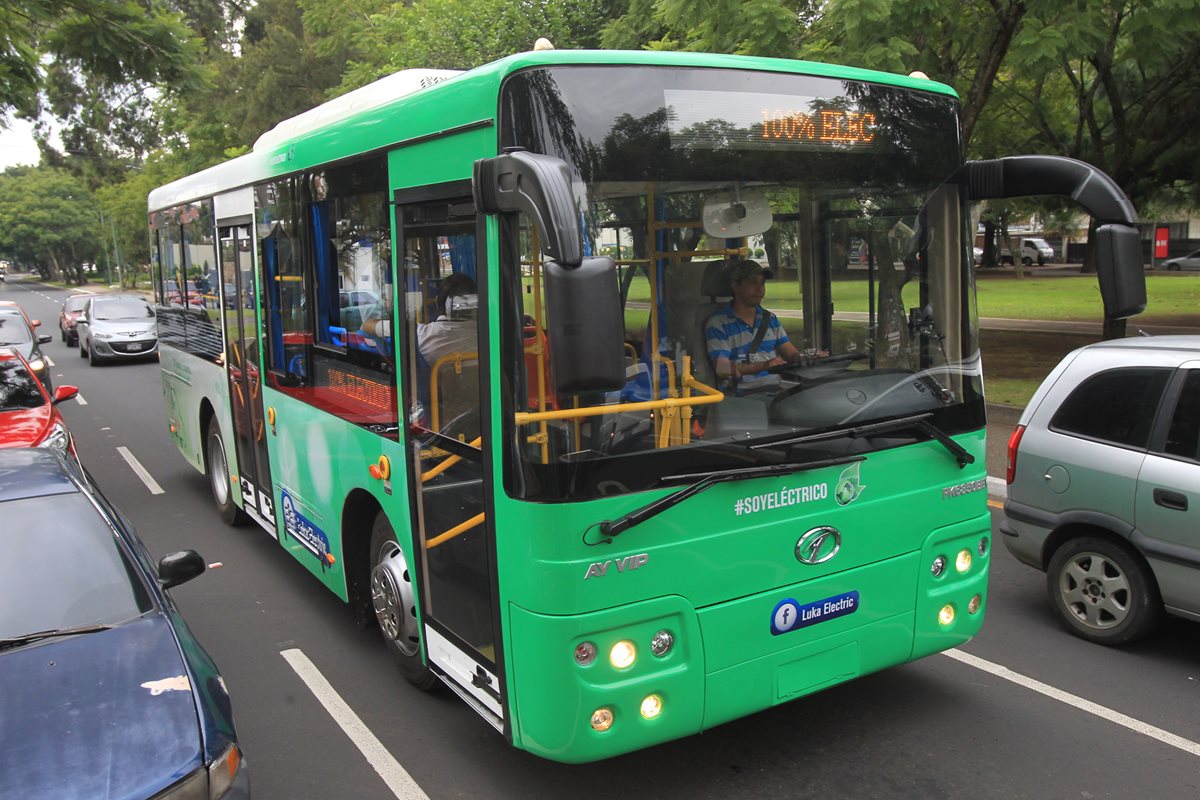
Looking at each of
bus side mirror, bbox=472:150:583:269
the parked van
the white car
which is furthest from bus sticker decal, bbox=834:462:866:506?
the parked van

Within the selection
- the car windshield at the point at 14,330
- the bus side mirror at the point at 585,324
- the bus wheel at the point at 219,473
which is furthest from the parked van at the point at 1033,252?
the bus side mirror at the point at 585,324

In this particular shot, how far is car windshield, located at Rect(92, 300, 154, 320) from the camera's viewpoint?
2483 centimetres

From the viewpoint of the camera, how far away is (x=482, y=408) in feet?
12.5

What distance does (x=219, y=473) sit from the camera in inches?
354

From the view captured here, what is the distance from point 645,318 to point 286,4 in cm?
3479

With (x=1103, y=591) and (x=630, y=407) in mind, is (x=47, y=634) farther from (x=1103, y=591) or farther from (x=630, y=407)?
(x=1103, y=591)

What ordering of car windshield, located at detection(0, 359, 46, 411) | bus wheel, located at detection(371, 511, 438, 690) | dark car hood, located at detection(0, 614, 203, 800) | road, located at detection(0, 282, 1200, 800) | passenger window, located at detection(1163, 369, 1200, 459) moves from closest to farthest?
dark car hood, located at detection(0, 614, 203, 800) < road, located at detection(0, 282, 1200, 800) < bus wheel, located at detection(371, 511, 438, 690) < passenger window, located at detection(1163, 369, 1200, 459) < car windshield, located at detection(0, 359, 46, 411)

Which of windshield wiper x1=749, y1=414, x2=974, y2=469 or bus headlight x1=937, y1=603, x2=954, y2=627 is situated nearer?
Result: windshield wiper x1=749, y1=414, x2=974, y2=469

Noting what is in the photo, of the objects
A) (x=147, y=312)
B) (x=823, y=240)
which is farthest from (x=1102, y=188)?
(x=147, y=312)

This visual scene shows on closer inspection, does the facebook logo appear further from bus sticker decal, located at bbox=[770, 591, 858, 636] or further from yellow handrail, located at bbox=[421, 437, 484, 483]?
yellow handrail, located at bbox=[421, 437, 484, 483]

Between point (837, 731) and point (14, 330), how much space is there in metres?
17.6

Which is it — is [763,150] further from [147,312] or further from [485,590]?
[147,312]

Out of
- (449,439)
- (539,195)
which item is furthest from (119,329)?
(539,195)

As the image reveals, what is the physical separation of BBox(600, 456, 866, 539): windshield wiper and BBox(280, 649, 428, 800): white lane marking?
168 cm
